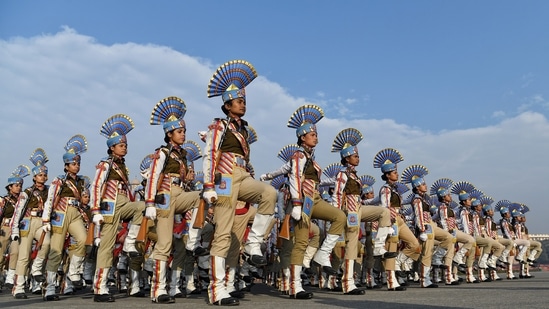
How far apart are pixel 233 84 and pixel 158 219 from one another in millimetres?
2492

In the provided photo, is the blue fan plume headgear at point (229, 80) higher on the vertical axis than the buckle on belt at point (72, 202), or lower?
higher

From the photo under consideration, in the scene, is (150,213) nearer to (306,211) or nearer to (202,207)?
(202,207)

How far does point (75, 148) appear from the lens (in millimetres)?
10398

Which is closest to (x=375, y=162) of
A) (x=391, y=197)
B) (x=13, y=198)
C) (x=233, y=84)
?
(x=391, y=197)

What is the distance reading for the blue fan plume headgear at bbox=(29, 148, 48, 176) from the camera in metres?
12.0

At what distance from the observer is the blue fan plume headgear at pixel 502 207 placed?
750 inches

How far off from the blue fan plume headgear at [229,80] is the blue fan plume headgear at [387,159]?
5.46 metres

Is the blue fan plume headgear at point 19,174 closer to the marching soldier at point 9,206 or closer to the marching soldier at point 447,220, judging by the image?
the marching soldier at point 9,206

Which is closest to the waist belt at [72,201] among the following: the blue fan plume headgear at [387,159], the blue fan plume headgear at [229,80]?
the blue fan plume headgear at [229,80]

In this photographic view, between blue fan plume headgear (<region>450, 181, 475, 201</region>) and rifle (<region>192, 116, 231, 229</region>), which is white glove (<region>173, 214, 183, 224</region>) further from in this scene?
blue fan plume headgear (<region>450, 181, 475, 201</region>)

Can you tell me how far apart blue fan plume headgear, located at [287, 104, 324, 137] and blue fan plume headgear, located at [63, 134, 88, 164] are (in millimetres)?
4736

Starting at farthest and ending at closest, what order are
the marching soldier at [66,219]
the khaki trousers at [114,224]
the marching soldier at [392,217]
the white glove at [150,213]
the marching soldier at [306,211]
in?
the marching soldier at [392,217] < the marching soldier at [66,219] < the khaki trousers at [114,224] < the marching soldier at [306,211] < the white glove at [150,213]

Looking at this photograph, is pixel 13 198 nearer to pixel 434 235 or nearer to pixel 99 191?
pixel 99 191

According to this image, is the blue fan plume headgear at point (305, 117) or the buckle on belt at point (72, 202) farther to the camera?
the buckle on belt at point (72, 202)
